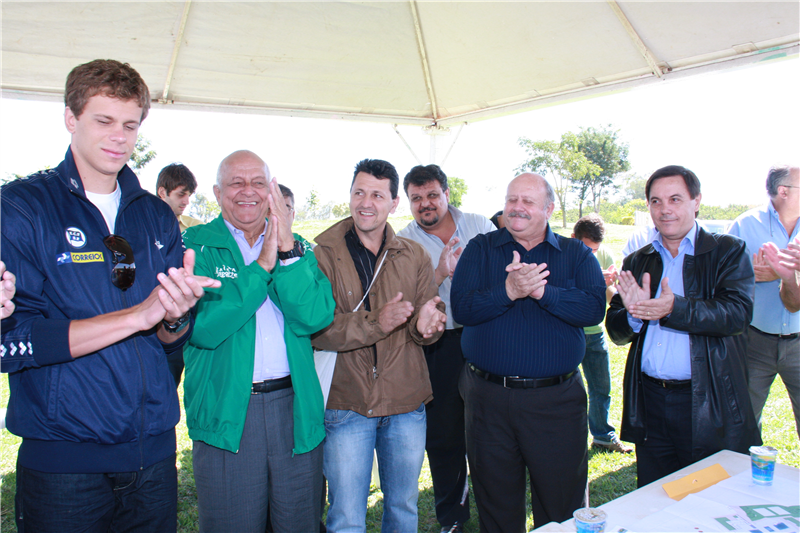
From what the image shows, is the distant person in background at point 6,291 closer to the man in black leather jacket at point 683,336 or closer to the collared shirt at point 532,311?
the collared shirt at point 532,311

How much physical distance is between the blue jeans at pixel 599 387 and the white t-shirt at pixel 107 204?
366 cm

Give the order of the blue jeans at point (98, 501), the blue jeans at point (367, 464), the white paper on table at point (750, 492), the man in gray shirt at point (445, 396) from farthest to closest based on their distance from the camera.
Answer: the man in gray shirt at point (445, 396) → the blue jeans at point (367, 464) → the white paper on table at point (750, 492) → the blue jeans at point (98, 501)

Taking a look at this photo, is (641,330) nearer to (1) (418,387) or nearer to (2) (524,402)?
(2) (524,402)

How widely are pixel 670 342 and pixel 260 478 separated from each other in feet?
6.99

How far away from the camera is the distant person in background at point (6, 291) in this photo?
133 centimetres

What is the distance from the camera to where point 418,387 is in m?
2.42

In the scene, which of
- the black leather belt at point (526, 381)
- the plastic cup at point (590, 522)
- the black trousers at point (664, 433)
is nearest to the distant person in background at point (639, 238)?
the black trousers at point (664, 433)

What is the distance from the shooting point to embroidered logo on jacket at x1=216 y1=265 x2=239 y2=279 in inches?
80.7

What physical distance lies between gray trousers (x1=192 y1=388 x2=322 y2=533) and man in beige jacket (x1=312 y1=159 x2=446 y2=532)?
7.3 inches

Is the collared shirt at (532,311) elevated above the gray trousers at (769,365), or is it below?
above

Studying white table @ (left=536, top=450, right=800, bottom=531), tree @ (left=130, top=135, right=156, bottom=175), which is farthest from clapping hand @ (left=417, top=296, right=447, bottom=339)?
tree @ (left=130, top=135, right=156, bottom=175)

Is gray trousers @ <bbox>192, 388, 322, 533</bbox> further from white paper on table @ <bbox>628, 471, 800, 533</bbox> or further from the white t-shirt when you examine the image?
white paper on table @ <bbox>628, 471, 800, 533</bbox>

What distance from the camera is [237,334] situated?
6.67ft

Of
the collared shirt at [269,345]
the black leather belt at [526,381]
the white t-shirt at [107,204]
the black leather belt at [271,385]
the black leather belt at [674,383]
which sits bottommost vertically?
the black leather belt at [674,383]
